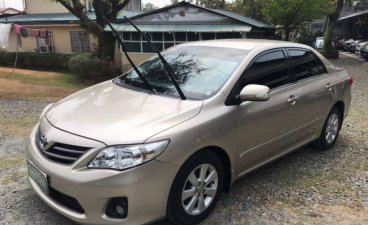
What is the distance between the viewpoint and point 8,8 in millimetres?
30016

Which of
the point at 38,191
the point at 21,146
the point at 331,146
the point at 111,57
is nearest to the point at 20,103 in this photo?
the point at 21,146

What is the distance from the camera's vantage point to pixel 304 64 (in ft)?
16.2

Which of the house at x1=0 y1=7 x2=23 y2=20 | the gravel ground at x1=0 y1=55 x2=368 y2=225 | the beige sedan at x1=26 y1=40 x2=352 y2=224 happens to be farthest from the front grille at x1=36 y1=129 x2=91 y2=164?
the house at x1=0 y1=7 x2=23 y2=20

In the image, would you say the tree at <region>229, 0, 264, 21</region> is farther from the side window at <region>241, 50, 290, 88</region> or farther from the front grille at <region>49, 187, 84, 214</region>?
the front grille at <region>49, 187, 84, 214</region>

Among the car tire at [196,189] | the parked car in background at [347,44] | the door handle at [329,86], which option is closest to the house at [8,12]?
the door handle at [329,86]

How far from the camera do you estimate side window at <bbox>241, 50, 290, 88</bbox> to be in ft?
13.1

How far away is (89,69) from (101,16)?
2.53 m

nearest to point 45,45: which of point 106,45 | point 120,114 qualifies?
point 106,45

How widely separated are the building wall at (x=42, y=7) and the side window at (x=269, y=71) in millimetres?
24591

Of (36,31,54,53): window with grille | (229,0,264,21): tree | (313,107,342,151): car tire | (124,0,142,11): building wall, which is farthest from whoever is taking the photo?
(229,0,264,21): tree

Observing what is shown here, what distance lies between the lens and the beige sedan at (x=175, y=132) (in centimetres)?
291

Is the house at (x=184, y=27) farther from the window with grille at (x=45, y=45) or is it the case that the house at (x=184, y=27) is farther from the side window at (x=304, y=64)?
the side window at (x=304, y=64)

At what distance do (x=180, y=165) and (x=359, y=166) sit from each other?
3.14m

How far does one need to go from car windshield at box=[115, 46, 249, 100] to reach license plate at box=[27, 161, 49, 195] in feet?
4.52
